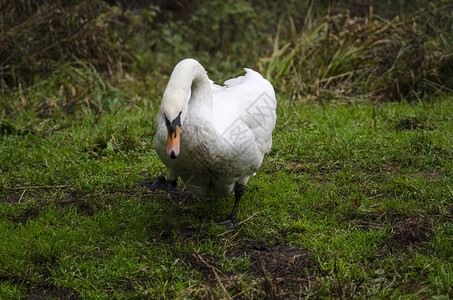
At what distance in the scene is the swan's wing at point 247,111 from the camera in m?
3.17

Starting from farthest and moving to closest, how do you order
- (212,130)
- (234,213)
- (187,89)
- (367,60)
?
(367,60)
(234,213)
(212,130)
(187,89)

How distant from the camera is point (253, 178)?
4.53 metres

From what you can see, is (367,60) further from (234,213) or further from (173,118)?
(173,118)

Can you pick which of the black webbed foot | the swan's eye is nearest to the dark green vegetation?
the black webbed foot

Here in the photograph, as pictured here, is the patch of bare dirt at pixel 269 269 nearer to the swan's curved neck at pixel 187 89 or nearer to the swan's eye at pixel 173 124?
the swan's eye at pixel 173 124

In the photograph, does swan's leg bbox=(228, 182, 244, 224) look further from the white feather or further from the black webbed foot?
the black webbed foot

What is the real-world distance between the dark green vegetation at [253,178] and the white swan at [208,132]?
42cm

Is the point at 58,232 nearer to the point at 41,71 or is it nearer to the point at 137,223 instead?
the point at 137,223

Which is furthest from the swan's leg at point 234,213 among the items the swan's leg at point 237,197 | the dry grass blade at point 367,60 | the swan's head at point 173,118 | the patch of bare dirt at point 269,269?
the dry grass blade at point 367,60

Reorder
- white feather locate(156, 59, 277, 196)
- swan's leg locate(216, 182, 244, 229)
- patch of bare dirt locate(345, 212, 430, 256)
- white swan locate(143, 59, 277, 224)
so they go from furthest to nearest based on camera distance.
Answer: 1. swan's leg locate(216, 182, 244, 229)
2. patch of bare dirt locate(345, 212, 430, 256)
3. white feather locate(156, 59, 277, 196)
4. white swan locate(143, 59, 277, 224)

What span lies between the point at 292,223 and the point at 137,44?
24.4 ft

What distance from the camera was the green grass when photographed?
2.83 meters

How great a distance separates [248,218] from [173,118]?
3.93 ft

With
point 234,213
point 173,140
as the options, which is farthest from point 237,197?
point 173,140
